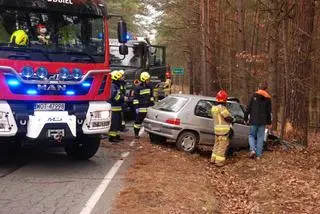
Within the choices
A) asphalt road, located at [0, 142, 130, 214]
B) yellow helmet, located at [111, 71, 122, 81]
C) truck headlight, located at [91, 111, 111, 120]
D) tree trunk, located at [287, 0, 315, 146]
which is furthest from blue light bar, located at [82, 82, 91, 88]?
tree trunk, located at [287, 0, 315, 146]

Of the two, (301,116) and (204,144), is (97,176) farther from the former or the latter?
(301,116)

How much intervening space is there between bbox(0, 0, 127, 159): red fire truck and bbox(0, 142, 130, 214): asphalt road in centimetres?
63

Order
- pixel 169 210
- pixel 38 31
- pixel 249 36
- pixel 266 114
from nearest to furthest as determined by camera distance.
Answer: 1. pixel 169 210
2. pixel 38 31
3. pixel 266 114
4. pixel 249 36

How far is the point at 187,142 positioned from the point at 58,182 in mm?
4896

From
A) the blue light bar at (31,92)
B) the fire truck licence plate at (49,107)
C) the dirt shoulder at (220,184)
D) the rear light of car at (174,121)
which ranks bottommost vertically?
the dirt shoulder at (220,184)

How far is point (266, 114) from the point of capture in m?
12.3

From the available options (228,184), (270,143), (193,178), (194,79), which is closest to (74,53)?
(193,178)

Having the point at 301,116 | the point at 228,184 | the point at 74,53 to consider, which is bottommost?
the point at 228,184

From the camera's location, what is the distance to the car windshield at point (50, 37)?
29.7 feet

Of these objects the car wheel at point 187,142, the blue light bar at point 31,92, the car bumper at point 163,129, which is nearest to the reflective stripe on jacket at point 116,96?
the car bumper at point 163,129

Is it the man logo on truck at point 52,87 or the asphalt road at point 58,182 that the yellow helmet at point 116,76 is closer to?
the asphalt road at point 58,182

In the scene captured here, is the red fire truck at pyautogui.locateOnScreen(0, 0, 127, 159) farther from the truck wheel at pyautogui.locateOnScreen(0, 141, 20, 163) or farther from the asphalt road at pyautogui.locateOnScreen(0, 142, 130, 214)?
the asphalt road at pyautogui.locateOnScreen(0, 142, 130, 214)

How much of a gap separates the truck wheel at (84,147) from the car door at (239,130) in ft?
13.5

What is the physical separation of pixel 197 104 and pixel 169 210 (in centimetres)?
617
